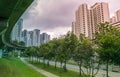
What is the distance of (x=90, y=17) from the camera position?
13788 centimetres

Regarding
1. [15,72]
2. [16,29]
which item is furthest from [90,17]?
[15,72]

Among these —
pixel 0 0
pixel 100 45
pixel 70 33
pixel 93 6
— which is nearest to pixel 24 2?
pixel 0 0

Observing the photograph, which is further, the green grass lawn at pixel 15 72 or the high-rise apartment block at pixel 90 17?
the high-rise apartment block at pixel 90 17

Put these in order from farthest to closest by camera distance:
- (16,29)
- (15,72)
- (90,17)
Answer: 1. (90,17)
2. (16,29)
3. (15,72)

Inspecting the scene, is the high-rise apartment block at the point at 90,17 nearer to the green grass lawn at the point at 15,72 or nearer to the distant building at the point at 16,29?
the distant building at the point at 16,29

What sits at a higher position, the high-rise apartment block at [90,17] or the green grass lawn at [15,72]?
the high-rise apartment block at [90,17]

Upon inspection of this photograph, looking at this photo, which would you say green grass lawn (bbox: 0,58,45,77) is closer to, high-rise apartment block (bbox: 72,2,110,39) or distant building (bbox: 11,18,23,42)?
distant building (bbox: 11,18,23,42)

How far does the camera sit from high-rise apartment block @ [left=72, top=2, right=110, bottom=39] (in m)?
130

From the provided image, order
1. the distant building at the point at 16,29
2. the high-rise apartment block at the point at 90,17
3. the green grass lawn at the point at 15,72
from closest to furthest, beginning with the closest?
the green grass lawn at the point at 15,72, the distant building at the point at 16,29, the high-rise apartment block at the point at 90,17

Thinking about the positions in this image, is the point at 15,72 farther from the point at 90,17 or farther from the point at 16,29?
the point at 90,17

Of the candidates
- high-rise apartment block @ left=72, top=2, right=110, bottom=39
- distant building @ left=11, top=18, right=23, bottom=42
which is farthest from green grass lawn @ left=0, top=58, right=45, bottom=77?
high-rise apartment block @ left=72, top=2, right=110, bottom=39

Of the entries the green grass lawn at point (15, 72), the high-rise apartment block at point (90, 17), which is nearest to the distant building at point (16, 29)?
the green grass lawn at point (15, 72)

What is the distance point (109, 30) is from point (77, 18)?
125 metres

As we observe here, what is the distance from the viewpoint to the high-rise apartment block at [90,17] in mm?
130500
